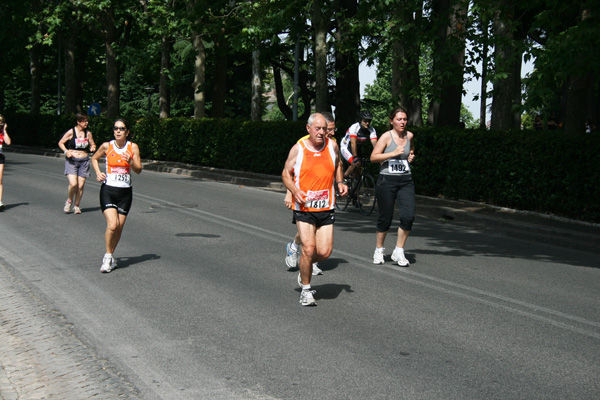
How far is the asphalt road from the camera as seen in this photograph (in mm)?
5395

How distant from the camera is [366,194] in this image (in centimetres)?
1655

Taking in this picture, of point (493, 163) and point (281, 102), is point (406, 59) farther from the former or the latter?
Answer: point (281, 102)

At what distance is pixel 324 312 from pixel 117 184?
3380 millimetres

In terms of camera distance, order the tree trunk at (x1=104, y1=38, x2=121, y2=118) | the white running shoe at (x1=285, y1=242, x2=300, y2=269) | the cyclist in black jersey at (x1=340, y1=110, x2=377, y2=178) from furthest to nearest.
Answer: the tree trunk at (x1=104, y1=38, x2=121, y2=118) < the cyclist in black jersey at (x1=340, y1=110, x2=377, y2=178) < the white running shoe at (x1=285, y1=242, x2=300, y2=269)

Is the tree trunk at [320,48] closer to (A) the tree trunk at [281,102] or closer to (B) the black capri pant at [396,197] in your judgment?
(B) the black capri pant at [396,197]

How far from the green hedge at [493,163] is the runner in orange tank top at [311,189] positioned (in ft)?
25.5

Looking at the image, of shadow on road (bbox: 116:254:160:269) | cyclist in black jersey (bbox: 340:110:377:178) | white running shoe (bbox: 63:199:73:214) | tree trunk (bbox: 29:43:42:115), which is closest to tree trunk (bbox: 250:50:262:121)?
cyclist in black jersey (bbox: 340:110:377:178)

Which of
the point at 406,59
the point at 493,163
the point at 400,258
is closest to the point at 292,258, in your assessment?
the point at 400,258

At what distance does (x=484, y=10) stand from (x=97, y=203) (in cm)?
854

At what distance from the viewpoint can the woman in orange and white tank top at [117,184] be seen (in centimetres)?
929

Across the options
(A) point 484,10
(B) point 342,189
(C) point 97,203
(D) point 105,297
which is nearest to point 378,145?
(B) point 342,189

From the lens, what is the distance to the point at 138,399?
4980mm

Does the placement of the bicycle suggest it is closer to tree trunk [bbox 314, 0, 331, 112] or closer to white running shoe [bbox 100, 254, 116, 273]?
tree trunk [bbox 314, 0, 331, 112]

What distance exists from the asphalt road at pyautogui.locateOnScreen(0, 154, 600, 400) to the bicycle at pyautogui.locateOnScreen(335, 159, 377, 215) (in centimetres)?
299
